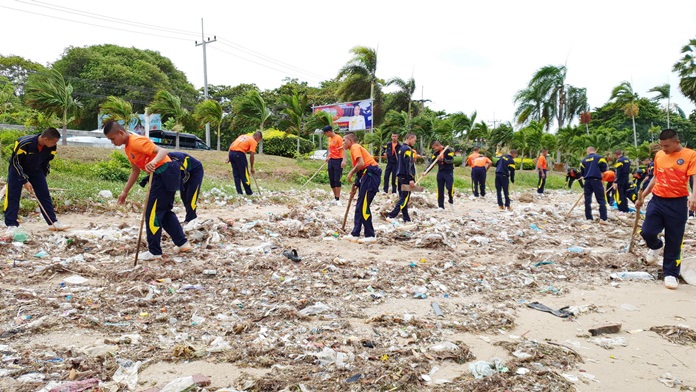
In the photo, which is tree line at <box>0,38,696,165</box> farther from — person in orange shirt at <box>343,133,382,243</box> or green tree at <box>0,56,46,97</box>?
person in orange shirt at <box>343,133,382,243</box>

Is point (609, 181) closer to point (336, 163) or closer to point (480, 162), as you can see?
point (480, 162)

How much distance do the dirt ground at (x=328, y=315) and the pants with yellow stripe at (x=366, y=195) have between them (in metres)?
0.32

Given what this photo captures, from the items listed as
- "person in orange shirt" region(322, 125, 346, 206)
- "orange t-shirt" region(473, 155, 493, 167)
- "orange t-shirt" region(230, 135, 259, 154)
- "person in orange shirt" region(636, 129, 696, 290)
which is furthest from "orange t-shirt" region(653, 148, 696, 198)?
"orange t-shirt" region(473, 155, 493, 167)

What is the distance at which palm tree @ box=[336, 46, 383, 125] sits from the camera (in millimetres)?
24031

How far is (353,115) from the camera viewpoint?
24.7 metres

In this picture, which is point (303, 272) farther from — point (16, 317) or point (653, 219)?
point (653, 219)

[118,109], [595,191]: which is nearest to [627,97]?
[595,191]

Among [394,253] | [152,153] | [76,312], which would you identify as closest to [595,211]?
[394,253]

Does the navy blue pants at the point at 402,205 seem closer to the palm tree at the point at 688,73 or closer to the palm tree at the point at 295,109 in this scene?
the palm tree at the point at 295,109

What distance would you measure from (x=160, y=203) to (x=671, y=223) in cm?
561

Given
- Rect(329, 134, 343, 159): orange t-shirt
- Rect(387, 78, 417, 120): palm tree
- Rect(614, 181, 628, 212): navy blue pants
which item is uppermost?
Rect(387, 78, 417, 120): palm tree

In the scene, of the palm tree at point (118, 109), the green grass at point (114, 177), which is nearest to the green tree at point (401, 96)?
the green grass at point (114, 177)

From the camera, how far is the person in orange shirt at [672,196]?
4.96 m

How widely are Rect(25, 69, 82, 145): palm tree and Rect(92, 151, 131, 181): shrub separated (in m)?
4.87
